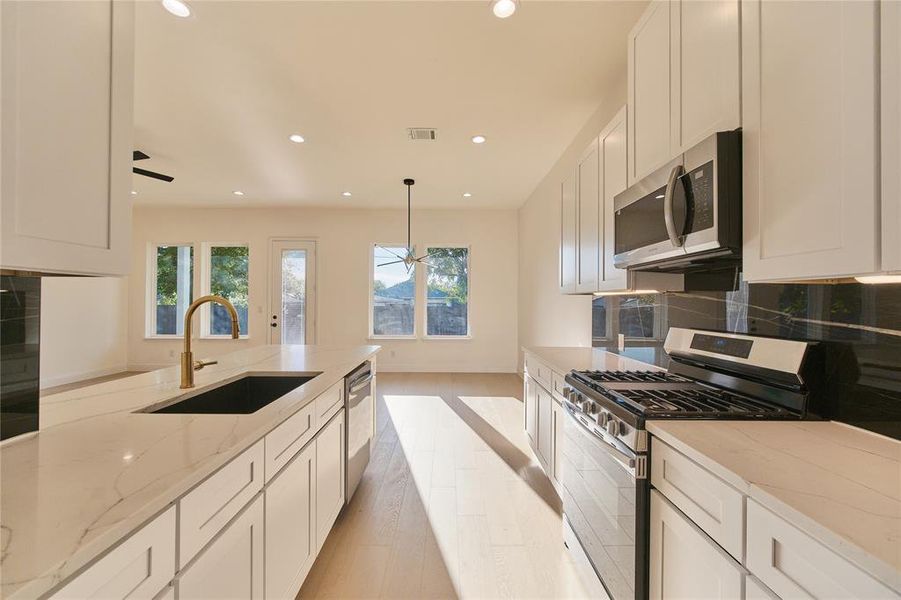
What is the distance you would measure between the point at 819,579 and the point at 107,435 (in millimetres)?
1658

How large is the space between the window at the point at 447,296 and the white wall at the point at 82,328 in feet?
17.2

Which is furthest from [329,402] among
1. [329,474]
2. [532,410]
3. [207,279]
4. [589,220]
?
[207,279]

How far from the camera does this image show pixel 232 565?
102cm

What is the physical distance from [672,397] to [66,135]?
1.93 m

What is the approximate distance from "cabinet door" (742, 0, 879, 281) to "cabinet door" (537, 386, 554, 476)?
4.95ft

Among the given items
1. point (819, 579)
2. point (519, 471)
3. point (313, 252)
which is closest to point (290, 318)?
point (313, 252)

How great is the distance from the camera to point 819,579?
0.67 m

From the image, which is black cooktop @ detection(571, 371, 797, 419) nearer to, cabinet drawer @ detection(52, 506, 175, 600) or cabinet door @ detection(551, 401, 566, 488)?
cabinet door @ detection(551, 401, 566, 488)

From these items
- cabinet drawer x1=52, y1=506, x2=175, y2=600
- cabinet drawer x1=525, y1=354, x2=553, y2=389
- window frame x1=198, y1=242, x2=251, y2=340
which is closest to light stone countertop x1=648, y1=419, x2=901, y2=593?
cabinet drawer x1=52, y1=506, x2=175, y2=600

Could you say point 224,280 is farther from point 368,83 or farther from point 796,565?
point 796,565

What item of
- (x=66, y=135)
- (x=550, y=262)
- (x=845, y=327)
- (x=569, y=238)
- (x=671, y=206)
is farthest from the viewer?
(x=550, y=262)

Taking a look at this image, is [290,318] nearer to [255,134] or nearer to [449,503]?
[255,134]

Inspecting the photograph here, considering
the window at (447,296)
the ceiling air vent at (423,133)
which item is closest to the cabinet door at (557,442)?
the ceiling air vent at (423,133)

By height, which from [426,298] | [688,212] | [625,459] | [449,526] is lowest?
[449,526]
